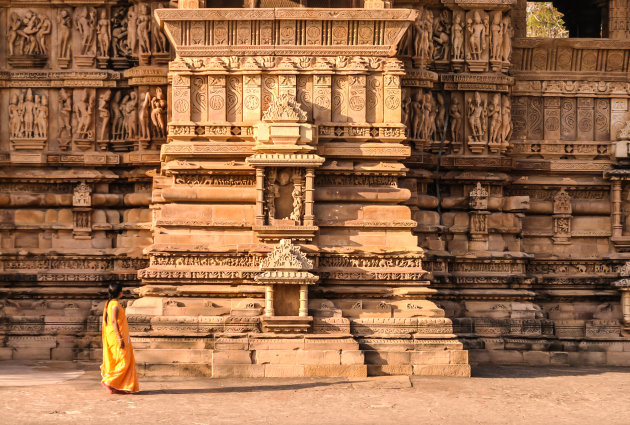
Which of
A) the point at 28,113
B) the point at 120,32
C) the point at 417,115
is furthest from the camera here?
the point at 120,32

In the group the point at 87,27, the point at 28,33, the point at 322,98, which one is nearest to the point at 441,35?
the point at 322,98

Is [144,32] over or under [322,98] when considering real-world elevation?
over

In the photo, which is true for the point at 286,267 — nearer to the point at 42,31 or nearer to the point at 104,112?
the point at 104,112

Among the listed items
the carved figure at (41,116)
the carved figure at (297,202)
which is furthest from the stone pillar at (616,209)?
the carved figure at (41,116)

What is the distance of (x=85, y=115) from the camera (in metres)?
25.4

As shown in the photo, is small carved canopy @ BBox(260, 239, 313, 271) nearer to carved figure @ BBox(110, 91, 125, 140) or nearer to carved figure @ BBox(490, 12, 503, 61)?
carved figure @ BBox(110, 91, 125, 140)

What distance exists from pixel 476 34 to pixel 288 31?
5.11 meters

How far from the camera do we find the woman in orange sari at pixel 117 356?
1909 centimetres

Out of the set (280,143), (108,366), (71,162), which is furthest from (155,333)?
(71,162)

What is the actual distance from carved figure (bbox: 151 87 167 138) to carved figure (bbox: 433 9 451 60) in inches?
236

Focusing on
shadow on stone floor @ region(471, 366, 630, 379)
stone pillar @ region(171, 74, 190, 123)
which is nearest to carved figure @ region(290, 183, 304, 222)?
stone pillar @ region(171, 74, 190, 123)

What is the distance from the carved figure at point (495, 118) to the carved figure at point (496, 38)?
34.0 inches

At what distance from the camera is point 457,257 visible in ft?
81.8

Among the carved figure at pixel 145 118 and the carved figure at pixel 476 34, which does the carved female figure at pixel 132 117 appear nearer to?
the carved figure at pixel 145 118
